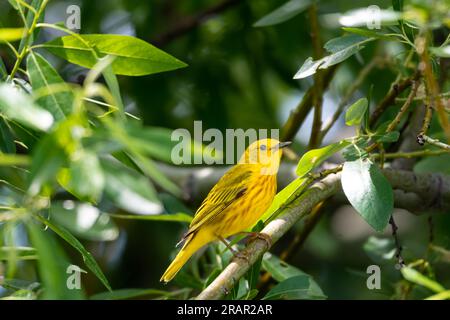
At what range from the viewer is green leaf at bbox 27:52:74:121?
201 cm

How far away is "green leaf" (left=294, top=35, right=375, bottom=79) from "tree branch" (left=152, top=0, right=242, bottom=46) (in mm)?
2393

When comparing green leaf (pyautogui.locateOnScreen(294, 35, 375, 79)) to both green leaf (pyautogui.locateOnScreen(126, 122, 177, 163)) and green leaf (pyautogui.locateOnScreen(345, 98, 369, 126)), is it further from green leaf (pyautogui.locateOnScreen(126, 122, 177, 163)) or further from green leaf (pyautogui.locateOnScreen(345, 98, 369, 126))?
green leaf (pyautogui.locateOnScreen(126, 122, 177, 163))

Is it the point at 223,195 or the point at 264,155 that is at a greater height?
the point at 264,155

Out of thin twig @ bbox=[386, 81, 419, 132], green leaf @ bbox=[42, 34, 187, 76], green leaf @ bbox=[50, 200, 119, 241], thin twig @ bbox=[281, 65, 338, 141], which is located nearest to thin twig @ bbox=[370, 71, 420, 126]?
thin twig @ bbox=[386, 81, 419, 132]

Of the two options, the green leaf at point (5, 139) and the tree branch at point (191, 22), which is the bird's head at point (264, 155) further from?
the tree branch at point (191, 22)

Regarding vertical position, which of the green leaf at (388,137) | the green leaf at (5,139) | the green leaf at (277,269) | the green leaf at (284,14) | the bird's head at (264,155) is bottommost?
the green leaf at (277,269)

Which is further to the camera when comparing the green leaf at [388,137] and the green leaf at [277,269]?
the green leaf at [277,269]

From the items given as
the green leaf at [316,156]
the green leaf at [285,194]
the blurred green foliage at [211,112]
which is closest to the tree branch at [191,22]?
the blurred green foliage at [211,112]

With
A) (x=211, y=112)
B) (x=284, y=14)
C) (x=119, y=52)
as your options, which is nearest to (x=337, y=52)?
(x=119, y=52)

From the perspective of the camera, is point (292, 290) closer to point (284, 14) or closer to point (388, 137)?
point (388, 137)

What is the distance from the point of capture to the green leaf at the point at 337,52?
2.64 meters

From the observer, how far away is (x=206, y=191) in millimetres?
4270

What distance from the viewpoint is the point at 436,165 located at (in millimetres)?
3734

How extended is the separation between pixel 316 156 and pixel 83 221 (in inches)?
30.7
